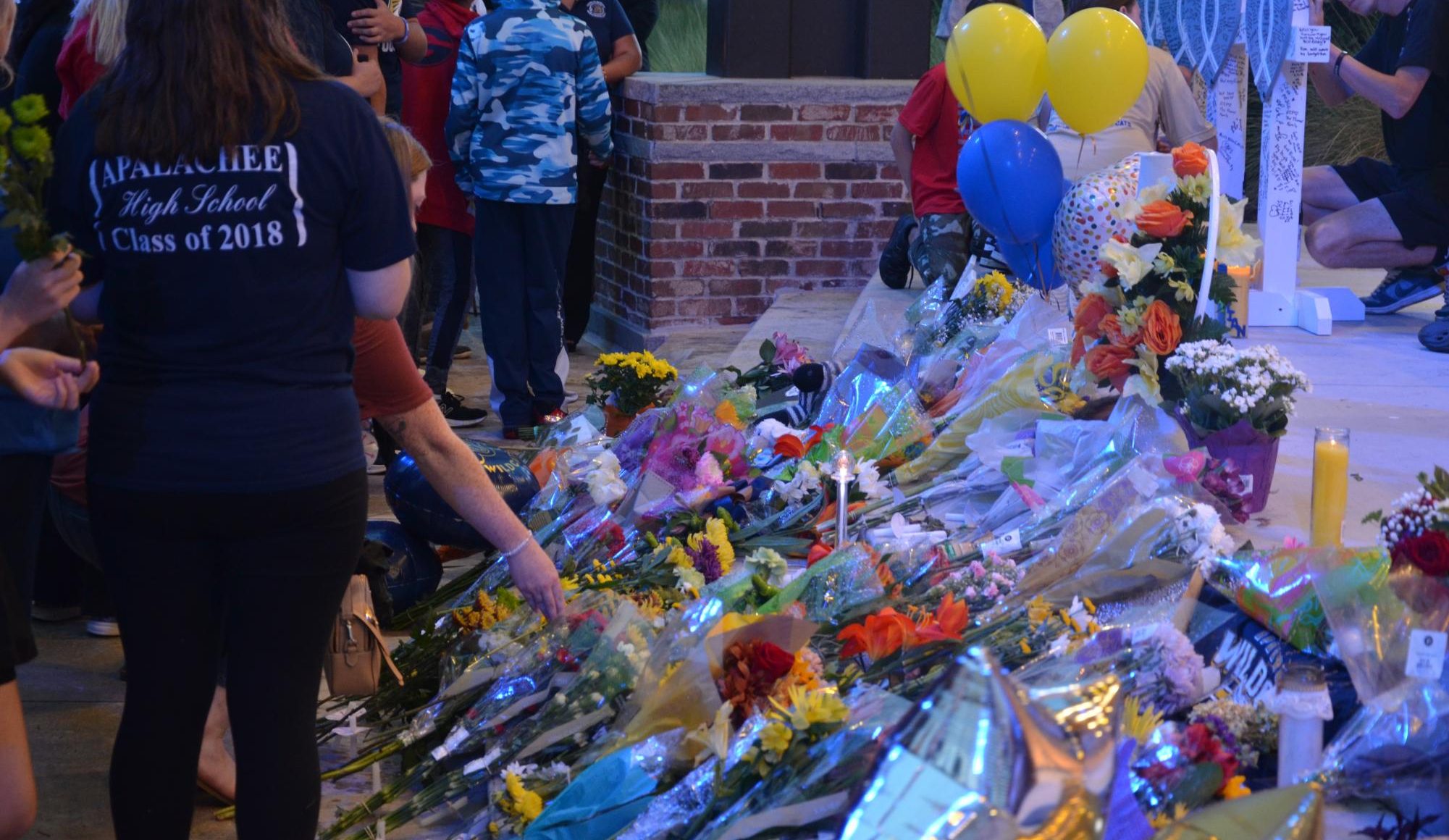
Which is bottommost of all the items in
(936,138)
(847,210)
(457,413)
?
(457,413)

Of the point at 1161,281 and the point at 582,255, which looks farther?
the point at 582,255

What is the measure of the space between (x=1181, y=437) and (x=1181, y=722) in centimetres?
112

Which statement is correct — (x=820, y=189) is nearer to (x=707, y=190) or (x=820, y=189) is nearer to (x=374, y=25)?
(x=707, y=190)

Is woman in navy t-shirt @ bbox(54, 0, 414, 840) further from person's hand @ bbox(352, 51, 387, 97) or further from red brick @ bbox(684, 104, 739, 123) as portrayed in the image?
red brick @ bbox(684, 104, 739, 123)

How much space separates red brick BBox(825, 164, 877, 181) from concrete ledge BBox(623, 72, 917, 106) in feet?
0.89

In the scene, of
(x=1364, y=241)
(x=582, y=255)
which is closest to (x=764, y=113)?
(x=582, y=255)

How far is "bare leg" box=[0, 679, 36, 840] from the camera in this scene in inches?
69.0

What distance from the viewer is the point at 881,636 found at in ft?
6.98

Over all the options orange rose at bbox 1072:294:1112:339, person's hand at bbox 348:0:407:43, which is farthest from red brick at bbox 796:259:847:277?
orange rose at bbox 1072:294:1112:339

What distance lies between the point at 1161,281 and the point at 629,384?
5.19 feet

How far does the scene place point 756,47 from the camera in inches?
250

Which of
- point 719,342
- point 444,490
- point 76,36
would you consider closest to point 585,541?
point 444,490

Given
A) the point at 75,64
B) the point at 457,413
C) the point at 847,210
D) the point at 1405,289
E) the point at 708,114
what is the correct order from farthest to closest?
the point at 847,210, the point at 708,114, the point at 1405,289, the point at 457,413, the point at 75,64

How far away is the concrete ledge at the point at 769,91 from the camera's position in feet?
20.3
